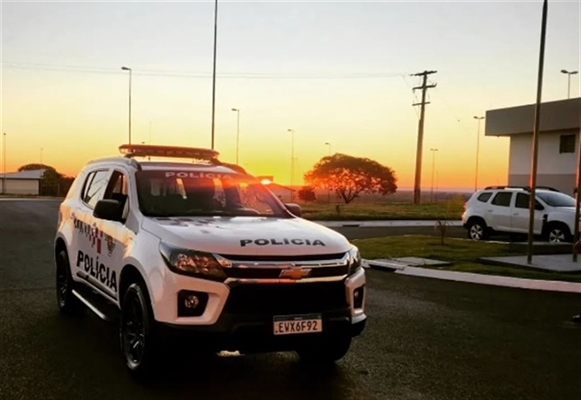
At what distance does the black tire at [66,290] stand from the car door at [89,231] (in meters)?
0.36

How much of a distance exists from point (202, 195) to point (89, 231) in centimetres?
145

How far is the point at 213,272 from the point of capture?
477cm

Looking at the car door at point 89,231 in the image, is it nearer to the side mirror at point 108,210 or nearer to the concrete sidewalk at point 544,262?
the side mirror at point 108,210

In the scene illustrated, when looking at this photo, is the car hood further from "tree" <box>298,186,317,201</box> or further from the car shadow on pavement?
"tree" <box>298,186,317,201</box>

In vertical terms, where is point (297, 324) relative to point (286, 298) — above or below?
below

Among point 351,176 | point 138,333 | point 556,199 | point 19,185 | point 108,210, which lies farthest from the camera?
point 19,185

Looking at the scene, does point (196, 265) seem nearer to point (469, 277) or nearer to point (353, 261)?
point (353, 261)

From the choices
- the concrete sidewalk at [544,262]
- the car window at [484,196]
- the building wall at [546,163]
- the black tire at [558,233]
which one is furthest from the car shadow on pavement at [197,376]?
the building wall at [546,163]

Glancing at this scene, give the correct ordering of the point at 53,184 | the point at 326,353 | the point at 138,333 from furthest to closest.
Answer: the point at 53,184 < the point at 326,353 < the point at 138,333

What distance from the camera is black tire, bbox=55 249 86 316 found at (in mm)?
7700

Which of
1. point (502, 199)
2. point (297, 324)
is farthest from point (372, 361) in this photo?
point (502, 199)

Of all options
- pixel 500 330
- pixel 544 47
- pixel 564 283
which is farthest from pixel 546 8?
pixel 500 330

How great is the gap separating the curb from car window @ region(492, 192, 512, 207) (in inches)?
307

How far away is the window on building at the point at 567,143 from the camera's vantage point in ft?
135
